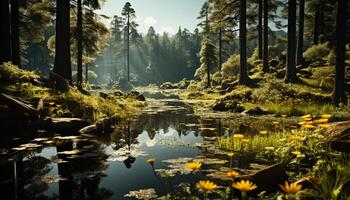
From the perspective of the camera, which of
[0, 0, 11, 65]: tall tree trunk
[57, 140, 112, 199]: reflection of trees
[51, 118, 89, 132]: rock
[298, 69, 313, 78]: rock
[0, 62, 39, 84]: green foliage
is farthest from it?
[298, 69, 313, 78]: rock

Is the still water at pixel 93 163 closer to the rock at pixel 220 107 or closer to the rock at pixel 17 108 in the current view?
the rock at pixel 17 108

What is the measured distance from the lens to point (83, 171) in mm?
5914

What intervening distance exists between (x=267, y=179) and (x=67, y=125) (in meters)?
6.98

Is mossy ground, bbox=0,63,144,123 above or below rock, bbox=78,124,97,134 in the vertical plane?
above

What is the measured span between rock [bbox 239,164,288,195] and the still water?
1.26m

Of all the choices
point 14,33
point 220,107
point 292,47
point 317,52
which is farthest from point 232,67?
point 14,33

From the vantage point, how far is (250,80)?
2477 cm

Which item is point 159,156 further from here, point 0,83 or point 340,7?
point 340,7

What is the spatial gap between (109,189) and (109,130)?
6.35 meters

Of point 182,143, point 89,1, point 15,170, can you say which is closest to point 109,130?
point 182,143

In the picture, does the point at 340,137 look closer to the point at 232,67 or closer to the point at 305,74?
the point at 305,74

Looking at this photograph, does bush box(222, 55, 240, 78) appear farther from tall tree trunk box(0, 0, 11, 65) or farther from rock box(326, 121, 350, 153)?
rock box(326, 121, 350, 153)

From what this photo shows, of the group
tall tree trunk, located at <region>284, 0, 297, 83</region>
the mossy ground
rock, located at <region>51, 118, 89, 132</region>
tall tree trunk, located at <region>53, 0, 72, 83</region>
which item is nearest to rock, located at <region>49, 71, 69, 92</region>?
the mossy ground

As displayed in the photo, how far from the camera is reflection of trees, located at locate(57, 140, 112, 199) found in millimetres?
4816
